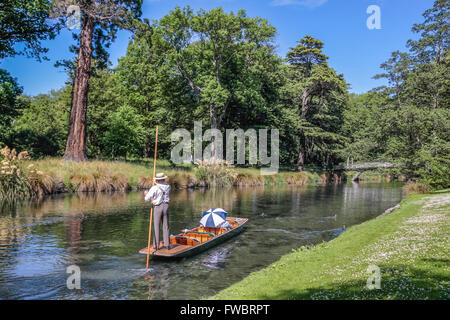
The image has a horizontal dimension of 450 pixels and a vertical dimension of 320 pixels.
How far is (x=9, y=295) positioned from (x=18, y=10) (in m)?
23.7

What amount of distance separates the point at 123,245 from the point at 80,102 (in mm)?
18598

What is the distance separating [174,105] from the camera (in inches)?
1810

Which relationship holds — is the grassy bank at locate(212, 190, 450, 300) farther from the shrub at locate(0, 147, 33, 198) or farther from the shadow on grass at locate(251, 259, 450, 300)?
the shrub at locate(0, 147, 33, 198)

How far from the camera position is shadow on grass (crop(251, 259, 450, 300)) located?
552cm

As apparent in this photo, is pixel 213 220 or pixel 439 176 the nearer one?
pixel 213 220

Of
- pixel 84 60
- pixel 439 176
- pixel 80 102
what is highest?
pixel 84 60

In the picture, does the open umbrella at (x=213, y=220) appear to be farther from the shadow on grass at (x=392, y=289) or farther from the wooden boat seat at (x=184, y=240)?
the shadow on grass at (x=392, y=289)

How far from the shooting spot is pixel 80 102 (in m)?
27.5

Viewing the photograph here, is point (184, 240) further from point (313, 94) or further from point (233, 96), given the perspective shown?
point (313, 94)

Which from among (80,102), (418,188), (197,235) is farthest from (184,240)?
(418,188)
